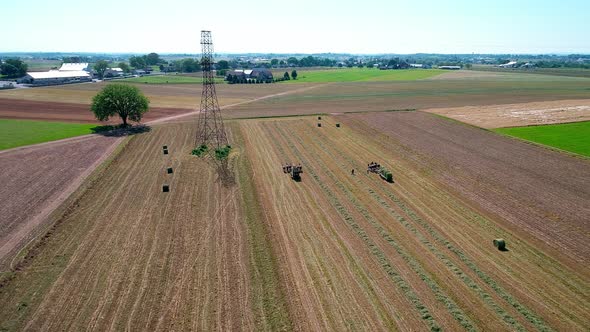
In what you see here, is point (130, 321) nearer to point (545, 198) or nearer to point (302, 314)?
point (302, 314)

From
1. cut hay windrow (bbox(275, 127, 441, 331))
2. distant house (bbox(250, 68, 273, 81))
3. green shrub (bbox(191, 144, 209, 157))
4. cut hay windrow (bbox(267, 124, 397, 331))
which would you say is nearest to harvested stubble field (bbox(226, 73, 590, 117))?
green shrub (bbox(191, 144, 209, 157))

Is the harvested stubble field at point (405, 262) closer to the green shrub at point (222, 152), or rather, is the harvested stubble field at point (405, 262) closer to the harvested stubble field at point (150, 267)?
the harvested stubble field at point (150, 267)

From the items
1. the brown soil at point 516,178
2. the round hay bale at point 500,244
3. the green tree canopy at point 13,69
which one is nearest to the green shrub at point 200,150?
the brown soil at point 516,178

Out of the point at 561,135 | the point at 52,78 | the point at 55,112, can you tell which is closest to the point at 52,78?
the point at 52,78

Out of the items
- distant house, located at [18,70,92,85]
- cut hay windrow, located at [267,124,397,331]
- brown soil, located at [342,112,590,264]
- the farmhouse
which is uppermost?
the farmhouse

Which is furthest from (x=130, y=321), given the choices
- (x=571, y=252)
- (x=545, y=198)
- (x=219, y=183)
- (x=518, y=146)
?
(x=518, y=146)

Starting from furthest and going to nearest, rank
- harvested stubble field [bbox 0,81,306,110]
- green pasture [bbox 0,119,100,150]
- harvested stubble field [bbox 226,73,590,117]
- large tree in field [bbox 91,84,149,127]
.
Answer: harvested stubble field [bbox 0,81,306,110], harvested stubble field [bbox 226,73,590,117], large tree in field [bbox 91,84,149,127], green pasture [bbox 0,119,100,150]

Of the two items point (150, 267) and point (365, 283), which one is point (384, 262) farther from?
point (150, 267)

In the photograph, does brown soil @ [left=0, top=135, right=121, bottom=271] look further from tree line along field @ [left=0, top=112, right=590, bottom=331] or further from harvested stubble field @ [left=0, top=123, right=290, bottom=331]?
tree line along field @ [left=0, top=112, right=590, bottom=331]
